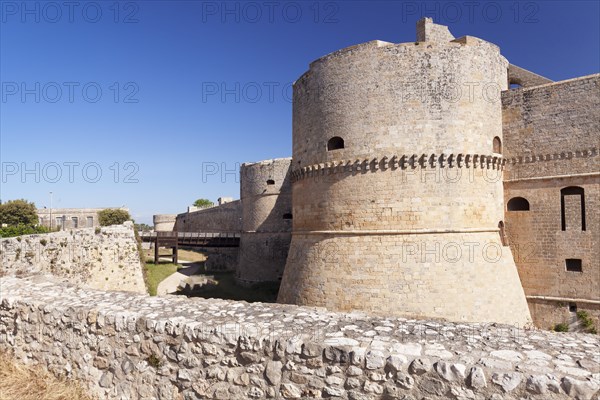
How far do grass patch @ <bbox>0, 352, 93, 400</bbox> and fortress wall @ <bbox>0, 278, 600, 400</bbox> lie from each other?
0.12m

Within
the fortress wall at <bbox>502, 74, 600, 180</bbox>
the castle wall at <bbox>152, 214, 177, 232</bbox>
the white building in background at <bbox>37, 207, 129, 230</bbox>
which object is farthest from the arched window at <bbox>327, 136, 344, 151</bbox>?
the white building in background at <bbox>37, 207, 129, 230</bbox>

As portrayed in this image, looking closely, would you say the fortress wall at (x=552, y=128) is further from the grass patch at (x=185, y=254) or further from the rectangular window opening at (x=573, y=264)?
the grass patch at (x=185, y=254)

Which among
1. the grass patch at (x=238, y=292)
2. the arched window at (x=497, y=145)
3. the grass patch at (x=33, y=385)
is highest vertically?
the arched window at (x=497, y=145)

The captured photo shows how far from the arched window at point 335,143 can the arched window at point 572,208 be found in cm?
716

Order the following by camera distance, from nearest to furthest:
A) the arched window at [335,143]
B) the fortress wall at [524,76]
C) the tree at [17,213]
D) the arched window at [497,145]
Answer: the arched window at [335,143] < the arched window at [497,145] < the fortress wall at [524,76] < the tree at [17,213]

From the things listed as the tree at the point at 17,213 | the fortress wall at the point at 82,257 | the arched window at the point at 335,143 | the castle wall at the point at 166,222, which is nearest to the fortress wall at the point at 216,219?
the castle wall at the point at 166,222

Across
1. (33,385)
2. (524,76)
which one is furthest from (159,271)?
(524,76)

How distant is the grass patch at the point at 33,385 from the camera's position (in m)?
4.51

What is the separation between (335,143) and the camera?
38.6 ft

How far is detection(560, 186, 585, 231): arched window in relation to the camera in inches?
454

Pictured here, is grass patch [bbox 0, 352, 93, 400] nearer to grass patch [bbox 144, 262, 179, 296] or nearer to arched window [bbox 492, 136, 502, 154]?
arched window [bbox 492, 136, 502, 154]

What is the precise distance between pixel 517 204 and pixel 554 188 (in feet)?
3.92

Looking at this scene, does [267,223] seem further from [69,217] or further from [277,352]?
[69,217]

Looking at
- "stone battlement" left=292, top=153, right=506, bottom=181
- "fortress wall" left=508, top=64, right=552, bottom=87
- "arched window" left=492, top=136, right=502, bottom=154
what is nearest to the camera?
"stone battlement" left=292, top=153, right=506, bottom=181
